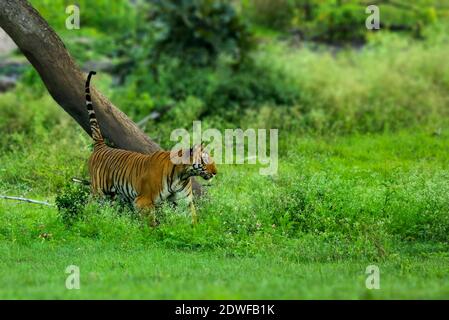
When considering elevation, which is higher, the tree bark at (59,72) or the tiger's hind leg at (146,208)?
the tree bark at (59,72)

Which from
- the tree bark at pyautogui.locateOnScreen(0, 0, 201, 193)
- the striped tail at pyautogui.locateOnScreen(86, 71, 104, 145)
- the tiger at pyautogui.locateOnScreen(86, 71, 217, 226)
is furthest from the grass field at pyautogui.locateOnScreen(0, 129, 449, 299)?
the tree bark at pyautogui.locateOnScreen(0, 0, 201, 193)

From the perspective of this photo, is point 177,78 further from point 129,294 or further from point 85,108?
point 129,294

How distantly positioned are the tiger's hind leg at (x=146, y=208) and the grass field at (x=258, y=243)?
14 cm

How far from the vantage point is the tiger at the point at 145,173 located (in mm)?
12977

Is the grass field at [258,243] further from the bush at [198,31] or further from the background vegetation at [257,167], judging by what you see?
the bush at [198,31]

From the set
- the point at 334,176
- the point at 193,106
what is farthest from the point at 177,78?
the point at 334,176

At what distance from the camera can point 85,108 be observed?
13.9 m

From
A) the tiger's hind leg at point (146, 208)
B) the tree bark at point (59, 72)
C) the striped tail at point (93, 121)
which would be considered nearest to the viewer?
the tiger's hind leg at point (146, 208)

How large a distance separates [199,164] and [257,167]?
14.2ft

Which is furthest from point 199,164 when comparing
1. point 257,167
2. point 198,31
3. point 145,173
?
point 198,31

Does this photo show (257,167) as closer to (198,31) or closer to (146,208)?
(146,208)

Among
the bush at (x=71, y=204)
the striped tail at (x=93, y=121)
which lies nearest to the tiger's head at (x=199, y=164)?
the bush at (x=71, y=204)

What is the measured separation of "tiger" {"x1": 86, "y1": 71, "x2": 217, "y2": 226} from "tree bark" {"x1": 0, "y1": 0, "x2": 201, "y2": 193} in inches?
8.4
